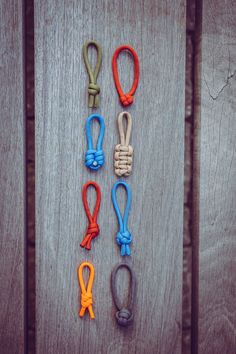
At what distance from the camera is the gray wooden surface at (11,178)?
1.97 feet

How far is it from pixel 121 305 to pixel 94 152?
25 cm

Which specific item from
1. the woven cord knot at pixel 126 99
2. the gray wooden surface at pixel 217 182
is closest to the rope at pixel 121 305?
the gray wooden surface at pixel 217 182

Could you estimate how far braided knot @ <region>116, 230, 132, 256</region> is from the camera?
61 centimetres

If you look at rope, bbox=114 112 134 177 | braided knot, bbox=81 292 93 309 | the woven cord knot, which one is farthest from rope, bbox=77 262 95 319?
the woven cord knot

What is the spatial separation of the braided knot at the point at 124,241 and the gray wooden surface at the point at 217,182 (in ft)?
0.40

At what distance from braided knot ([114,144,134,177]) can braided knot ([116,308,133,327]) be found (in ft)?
0.70

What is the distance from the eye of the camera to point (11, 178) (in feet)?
1.98

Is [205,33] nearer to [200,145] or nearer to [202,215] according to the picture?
[200,145]

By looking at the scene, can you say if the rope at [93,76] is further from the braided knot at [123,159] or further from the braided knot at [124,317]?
the braided knot at [124,317]

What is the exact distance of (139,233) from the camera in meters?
0.63

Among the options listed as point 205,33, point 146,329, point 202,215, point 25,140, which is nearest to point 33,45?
point 25,140

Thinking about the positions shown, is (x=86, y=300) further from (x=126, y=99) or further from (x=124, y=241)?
(x=126, y=99)

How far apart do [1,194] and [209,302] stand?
38 cm

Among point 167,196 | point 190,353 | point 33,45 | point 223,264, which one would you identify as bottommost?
point 190,353
